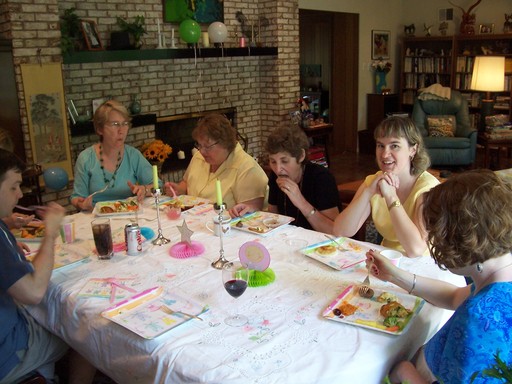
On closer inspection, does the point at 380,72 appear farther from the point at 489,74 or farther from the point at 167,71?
the point at 167,71

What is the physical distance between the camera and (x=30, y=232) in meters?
2.25

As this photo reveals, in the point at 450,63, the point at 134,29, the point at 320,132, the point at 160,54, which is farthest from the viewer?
the point at 450,63

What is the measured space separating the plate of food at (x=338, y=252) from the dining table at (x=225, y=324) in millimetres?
18

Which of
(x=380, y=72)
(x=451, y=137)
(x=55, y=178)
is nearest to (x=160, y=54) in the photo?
(x=55, y=178)

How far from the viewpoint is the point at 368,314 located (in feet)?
4.65

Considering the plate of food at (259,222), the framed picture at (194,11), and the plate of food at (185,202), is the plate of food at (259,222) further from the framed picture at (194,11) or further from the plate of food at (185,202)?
the framed picture at (194,11)

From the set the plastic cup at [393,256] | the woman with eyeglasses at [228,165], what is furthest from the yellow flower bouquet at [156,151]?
the plastic cup at [393,256]

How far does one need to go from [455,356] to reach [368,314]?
12.2 inches

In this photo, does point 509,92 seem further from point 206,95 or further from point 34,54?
point 34,54

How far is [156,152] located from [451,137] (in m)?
3.74

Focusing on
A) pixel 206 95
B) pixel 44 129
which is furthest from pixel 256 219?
pixel 206 95

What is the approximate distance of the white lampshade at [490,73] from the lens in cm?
598

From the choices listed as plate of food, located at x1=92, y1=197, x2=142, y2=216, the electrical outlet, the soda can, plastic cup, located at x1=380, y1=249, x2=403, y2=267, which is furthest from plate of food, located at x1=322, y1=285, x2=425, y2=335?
the electrical outlet

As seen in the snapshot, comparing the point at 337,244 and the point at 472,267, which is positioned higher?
the point at 472,267
